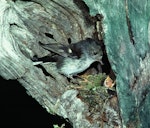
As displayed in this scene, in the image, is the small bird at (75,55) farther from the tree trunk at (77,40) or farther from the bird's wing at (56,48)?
the tree trunk at (77,40)

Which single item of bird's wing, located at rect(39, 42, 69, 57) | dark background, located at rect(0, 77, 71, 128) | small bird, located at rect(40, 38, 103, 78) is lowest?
dark background, located at rect(0, 77, 71, 128)

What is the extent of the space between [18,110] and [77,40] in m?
2.33

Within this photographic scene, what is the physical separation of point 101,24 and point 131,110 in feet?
3.15

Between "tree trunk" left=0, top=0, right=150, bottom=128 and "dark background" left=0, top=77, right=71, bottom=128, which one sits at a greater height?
"tree trunk" left=0, top=0, right=150, bottom=128

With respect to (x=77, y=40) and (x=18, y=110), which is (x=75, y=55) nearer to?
(x=77, y=40)

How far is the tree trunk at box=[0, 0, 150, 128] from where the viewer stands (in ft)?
20.2

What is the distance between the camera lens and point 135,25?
6.18 metres

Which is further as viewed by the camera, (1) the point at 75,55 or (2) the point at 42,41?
(1) the point at 75,55

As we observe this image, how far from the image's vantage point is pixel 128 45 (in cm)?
620

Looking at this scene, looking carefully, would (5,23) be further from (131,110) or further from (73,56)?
(131,110)

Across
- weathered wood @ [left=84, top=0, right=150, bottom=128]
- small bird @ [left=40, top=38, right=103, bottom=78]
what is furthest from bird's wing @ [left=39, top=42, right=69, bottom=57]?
weathered wood @ [left=84, top=0, right=150, bottom=128]

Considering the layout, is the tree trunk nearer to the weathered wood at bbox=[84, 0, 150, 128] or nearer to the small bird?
the weathered wood at bbox=[84, 0, 150, 128]

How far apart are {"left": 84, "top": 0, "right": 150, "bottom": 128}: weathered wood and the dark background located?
2.95 meters

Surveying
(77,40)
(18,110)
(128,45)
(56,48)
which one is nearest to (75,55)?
(77,40)
